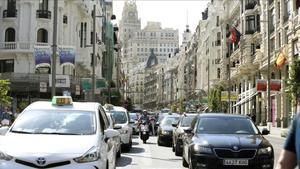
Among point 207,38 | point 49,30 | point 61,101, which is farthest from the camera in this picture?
point 207,38

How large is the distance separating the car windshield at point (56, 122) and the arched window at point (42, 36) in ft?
147

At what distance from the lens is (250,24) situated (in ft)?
230

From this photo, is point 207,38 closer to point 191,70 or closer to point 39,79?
point 191,70

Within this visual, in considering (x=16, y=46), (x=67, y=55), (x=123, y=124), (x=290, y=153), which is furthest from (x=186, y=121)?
(x=16, y=46)

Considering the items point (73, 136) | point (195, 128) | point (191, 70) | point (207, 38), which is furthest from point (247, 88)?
point (191, 70)

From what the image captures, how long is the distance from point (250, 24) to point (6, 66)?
30.7 metres

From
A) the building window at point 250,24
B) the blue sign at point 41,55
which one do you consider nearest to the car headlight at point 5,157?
Answer: the blue sign at point 41,55

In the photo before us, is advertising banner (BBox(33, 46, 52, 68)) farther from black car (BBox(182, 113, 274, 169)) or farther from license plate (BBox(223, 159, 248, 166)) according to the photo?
license plate (BBox(223, 159, 248, 166))

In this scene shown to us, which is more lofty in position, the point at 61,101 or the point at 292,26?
the point at 292,26

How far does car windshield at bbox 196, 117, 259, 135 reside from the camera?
43.1 feet

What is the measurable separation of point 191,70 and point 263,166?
139897mm

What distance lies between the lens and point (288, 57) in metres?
48.9

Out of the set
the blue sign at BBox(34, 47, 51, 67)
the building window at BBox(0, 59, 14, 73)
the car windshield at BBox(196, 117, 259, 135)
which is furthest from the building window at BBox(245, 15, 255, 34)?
the car windshield at BBox(196, 117, 259, 135)

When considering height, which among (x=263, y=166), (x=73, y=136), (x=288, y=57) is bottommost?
(x=263, y=166)
